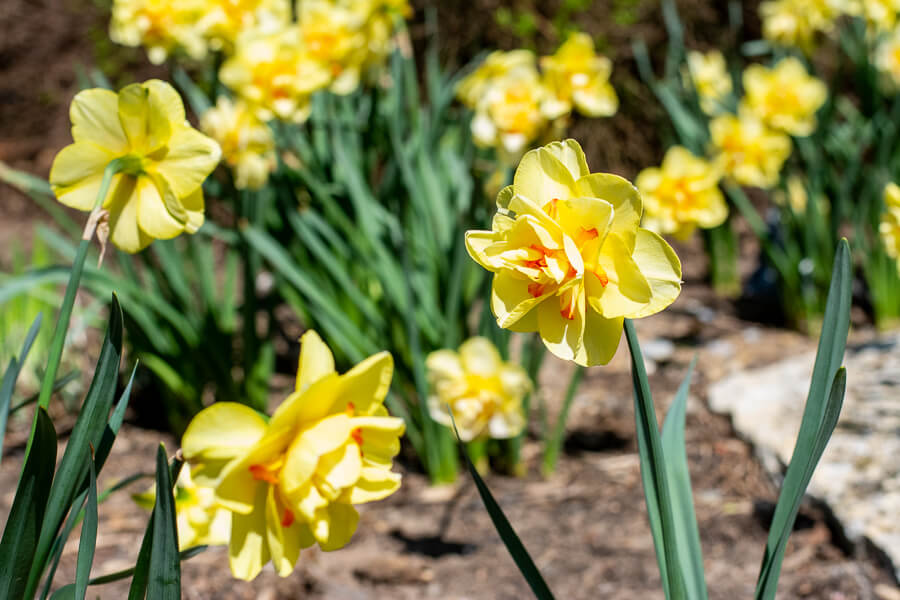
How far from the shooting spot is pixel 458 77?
2258 mm

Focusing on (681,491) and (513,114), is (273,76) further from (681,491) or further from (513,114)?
(681,491)

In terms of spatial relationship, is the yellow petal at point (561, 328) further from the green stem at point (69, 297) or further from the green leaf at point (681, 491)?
the green stem at point (69, 297)

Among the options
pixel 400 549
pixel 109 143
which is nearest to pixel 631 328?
pixel 109 143

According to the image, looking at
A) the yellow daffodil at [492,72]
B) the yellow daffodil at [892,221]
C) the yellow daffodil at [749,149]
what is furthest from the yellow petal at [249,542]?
the yellow daffodil at [749,149]

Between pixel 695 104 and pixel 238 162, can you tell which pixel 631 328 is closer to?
pixel 238 162

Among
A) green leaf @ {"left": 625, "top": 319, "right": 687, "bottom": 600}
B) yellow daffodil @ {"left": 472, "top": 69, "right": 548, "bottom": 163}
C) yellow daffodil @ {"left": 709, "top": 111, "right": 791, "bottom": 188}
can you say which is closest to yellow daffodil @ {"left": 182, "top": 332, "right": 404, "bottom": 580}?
green leaf @ {"left": 625, "top": 319, "right": 687, "bottom": 600}

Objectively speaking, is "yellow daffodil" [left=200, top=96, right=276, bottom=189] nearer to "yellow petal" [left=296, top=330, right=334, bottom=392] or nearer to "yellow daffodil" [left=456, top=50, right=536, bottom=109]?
"yellow daffodil" [left=456, top=50, right=536, bottom=109]

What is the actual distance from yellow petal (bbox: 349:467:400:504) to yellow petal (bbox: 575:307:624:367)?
8.3 inches

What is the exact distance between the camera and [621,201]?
2.05ft

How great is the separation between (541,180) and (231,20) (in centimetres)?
143

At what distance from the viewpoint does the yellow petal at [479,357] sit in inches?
66.1

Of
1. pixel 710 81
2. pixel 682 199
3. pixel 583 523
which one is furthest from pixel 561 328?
pixel 710 81

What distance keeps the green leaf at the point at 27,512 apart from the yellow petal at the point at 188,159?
274mm

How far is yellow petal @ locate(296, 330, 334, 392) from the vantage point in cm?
69
